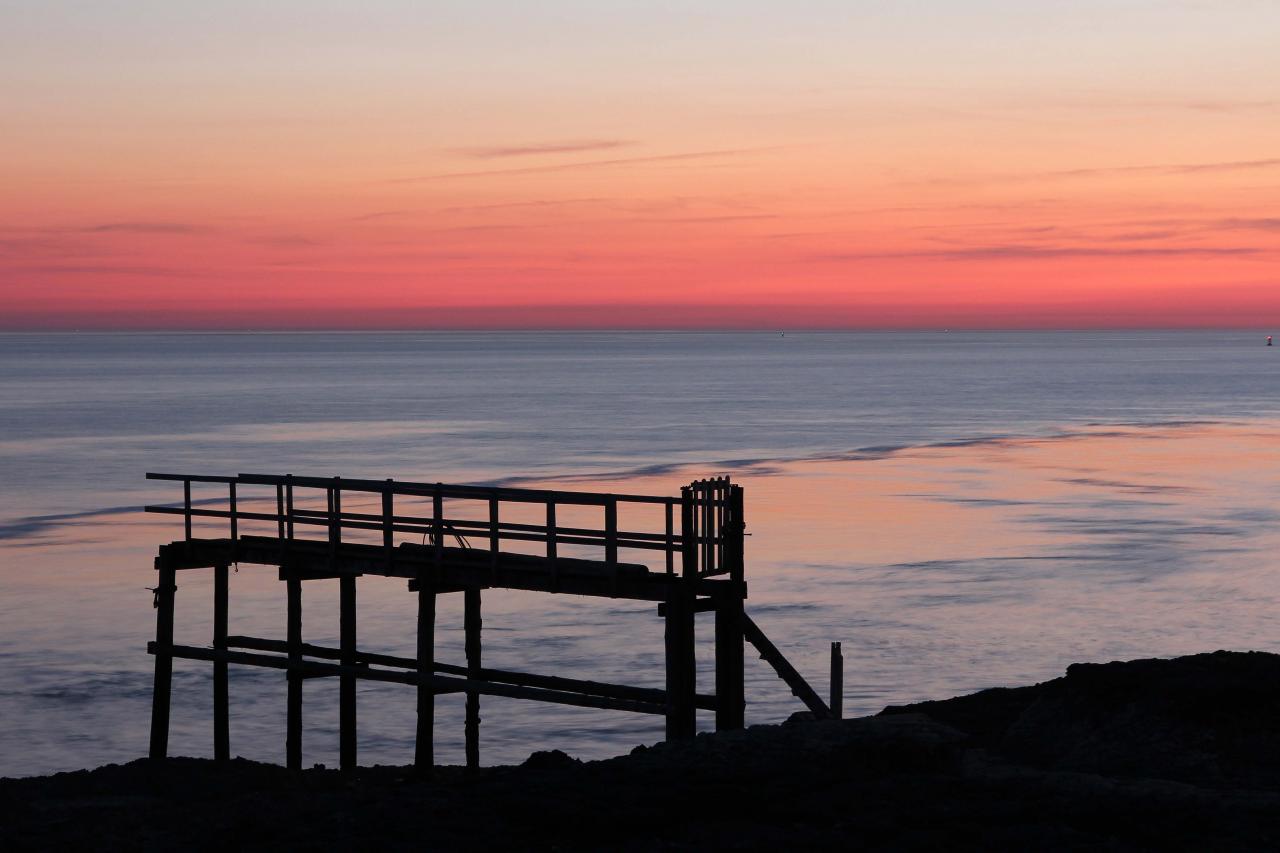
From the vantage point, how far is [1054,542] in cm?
4428

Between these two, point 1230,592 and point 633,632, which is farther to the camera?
point 1230,592

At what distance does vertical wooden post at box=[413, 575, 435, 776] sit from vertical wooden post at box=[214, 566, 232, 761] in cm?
313

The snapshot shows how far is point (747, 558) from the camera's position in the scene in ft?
135

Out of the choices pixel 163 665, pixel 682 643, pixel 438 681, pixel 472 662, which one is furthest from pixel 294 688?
pixel 682 643

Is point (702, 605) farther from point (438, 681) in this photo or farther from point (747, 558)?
point (747, 558)

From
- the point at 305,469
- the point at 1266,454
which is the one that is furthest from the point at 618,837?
the point at 1266,454

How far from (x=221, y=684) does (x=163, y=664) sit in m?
1.07

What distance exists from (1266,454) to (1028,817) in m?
60.1

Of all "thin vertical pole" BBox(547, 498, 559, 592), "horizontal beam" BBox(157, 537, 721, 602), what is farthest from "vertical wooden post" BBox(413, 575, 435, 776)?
"thin vertical pole" BBox(547, 498, 559, 592)

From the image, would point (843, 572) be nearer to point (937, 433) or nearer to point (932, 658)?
point (932, 658)

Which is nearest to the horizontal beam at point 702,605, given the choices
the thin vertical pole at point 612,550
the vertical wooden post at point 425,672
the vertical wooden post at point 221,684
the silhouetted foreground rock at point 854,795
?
the thin vertical pole at point 612,550

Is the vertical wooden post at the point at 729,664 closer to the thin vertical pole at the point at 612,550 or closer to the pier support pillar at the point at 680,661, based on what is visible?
the pier support pillar at the point at 680,661

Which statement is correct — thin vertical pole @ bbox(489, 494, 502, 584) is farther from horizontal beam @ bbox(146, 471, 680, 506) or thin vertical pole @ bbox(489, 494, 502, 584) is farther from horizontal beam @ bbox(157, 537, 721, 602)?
horizontal beam @ bbox(146, 471, 680, 506)

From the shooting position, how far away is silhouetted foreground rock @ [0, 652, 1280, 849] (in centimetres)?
1427
